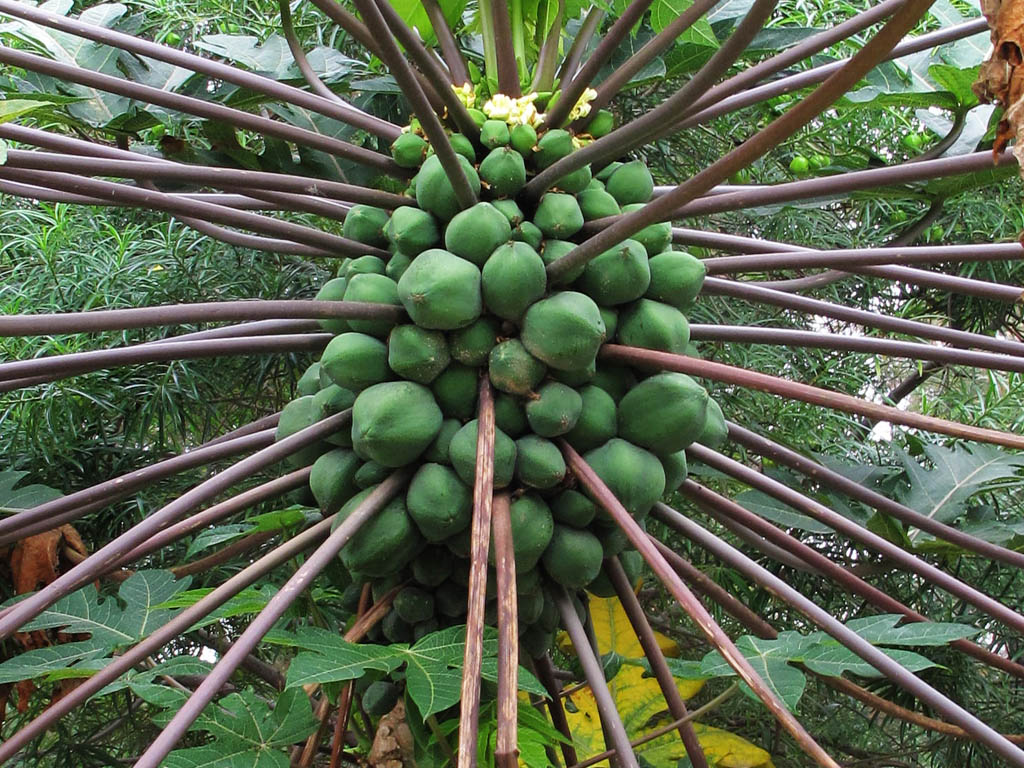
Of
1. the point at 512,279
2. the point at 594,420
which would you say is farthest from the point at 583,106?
the point at 594,420

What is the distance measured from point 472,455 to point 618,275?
0.30m

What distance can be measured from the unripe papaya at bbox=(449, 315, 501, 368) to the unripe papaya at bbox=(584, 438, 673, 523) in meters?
0.19

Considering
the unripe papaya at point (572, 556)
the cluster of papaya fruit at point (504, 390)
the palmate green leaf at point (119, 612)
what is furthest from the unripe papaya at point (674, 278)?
the palmate green leaf at point (119, 612)

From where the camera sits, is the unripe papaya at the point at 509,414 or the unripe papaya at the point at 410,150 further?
the unripe papaya at the point at 410,150

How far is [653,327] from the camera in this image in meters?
1.28

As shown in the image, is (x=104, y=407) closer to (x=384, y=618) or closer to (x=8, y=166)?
(x=8, y=166)

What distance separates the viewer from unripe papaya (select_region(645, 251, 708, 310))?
1.32 meters

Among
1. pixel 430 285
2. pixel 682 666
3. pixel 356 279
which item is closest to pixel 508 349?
pixel 430 285

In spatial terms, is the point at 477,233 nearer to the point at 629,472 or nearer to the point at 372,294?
the point at 372,294

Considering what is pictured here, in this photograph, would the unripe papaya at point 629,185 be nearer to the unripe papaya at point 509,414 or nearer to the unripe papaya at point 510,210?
the unripe papaya at point 510,210

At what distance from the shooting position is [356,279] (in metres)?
1.32

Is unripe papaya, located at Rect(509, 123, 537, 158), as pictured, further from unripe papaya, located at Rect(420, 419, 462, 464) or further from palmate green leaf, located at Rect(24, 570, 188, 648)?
palmate green leaf, located at Rect(24, 570, 188, 648)

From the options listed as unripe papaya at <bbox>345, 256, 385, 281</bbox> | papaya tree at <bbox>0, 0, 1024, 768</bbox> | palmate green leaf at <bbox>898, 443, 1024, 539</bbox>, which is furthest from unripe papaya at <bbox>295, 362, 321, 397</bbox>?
palmate green leaf at <bbox>898, 443, 1024, 539</bbox>

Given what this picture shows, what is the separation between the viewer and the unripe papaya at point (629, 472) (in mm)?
1217
